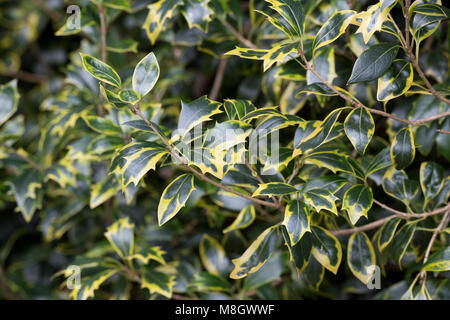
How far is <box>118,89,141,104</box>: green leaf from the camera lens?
72 cm

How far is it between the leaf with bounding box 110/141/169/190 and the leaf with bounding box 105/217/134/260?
0.32 meters

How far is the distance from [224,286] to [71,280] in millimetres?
333

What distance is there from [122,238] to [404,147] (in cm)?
63

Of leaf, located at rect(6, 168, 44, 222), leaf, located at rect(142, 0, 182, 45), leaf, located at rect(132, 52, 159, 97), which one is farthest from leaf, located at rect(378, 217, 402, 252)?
leaf, located at rect(6, 168, 44, 222)

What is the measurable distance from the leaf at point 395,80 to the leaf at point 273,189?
23cm

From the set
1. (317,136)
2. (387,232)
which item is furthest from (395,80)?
Answer: (387,232)

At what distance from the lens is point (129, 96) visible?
73cm

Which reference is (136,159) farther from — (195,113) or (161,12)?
(161,12)

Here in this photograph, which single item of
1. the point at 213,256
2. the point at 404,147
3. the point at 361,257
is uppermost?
the point at 404,147

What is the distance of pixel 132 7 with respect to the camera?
1140 millimetres

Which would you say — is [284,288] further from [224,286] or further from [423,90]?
[423,90]

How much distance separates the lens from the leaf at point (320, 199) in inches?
29.5

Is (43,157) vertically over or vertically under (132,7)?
under
